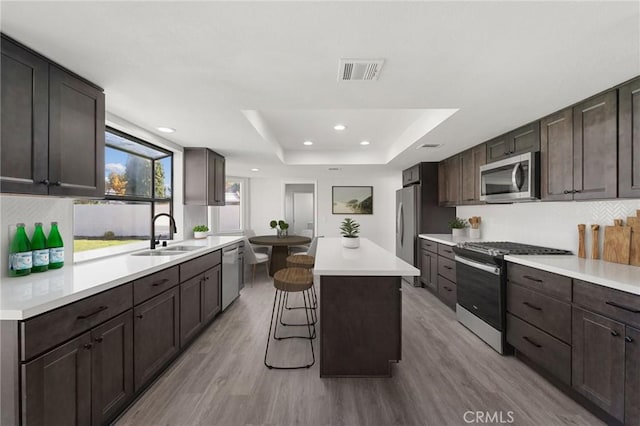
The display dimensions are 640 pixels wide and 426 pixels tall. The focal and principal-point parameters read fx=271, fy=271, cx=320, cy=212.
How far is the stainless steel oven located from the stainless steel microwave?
2.48 ft

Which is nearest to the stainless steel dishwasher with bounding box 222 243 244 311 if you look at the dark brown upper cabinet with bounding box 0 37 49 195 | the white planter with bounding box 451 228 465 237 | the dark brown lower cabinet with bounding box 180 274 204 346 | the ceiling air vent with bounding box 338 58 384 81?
the dark brown lower cabinet with bounding box 180 274 204 346

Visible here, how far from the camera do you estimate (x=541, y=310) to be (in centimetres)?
209

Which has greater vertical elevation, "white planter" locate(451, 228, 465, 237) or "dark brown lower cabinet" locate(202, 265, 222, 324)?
"white planter" locate(451, 228, 465, 237)

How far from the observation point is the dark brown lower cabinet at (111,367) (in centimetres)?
148

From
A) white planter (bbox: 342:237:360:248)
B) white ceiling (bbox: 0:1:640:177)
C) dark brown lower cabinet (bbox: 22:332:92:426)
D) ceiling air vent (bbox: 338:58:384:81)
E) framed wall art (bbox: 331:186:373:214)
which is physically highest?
white ceiling (bbox: 0:1:640:177)

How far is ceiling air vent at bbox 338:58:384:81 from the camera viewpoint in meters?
1.55

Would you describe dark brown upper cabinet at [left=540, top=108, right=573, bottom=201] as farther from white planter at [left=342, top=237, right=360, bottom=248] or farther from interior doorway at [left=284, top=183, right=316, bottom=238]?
interior doorway at [left=284, top=183, right=316, bottom=238]

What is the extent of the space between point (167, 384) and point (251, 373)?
0.62m

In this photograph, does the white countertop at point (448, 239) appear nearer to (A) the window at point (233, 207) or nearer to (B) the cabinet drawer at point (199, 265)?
(B) the cabinet drawer at point (199, 265)

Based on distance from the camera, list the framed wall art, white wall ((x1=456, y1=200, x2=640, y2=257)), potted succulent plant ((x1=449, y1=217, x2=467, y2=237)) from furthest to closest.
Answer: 1. the framed wall art
2. potted succulent plant ((x1=449, y1=217, x2=467, y2=237))
3. white wall ((x1=456, y1=200, x2=640, y2=257))

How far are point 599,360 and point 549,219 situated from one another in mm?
1523

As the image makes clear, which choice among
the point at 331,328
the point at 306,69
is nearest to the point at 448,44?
the point at 306,69

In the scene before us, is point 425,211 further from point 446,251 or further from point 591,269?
point 591,269

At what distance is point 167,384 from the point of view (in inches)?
80.5
